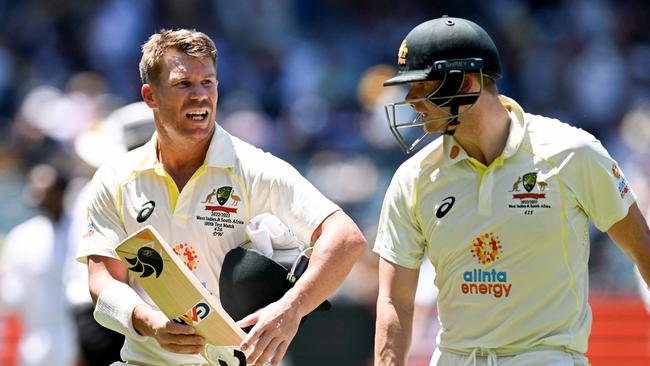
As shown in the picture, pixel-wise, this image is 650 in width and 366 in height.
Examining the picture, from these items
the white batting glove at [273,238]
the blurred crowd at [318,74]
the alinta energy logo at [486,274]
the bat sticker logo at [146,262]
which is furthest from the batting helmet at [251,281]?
the blurred crowd at [318,74]

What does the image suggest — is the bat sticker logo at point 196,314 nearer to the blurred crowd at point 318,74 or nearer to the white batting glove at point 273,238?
the white batting glove at point 273,238

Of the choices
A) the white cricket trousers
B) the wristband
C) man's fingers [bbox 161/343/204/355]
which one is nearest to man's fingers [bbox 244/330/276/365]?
man's fingers [bbox 161/343/204/355]

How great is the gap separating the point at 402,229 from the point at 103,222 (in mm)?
1269

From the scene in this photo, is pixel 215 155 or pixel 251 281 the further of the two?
pixel 215 155

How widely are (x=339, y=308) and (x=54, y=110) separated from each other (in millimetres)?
5139

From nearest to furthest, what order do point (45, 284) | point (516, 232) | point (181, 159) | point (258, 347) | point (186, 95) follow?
Answer: point (258, 347)
point (516, 232)
point (186, 95)
point (181, 159)
point (45, 284)

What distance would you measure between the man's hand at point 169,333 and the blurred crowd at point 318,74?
755cm

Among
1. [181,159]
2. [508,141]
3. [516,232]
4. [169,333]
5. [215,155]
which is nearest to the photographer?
[169,333]

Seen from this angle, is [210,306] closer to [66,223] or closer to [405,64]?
[405,64]

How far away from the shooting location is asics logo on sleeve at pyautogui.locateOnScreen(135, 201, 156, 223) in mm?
5715

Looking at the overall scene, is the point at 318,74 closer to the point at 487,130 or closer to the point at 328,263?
the point at 487,130

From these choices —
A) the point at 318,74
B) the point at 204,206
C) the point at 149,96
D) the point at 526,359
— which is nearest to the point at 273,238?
the point at 204,206

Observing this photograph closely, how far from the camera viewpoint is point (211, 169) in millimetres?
5738

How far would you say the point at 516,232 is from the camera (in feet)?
17.7
